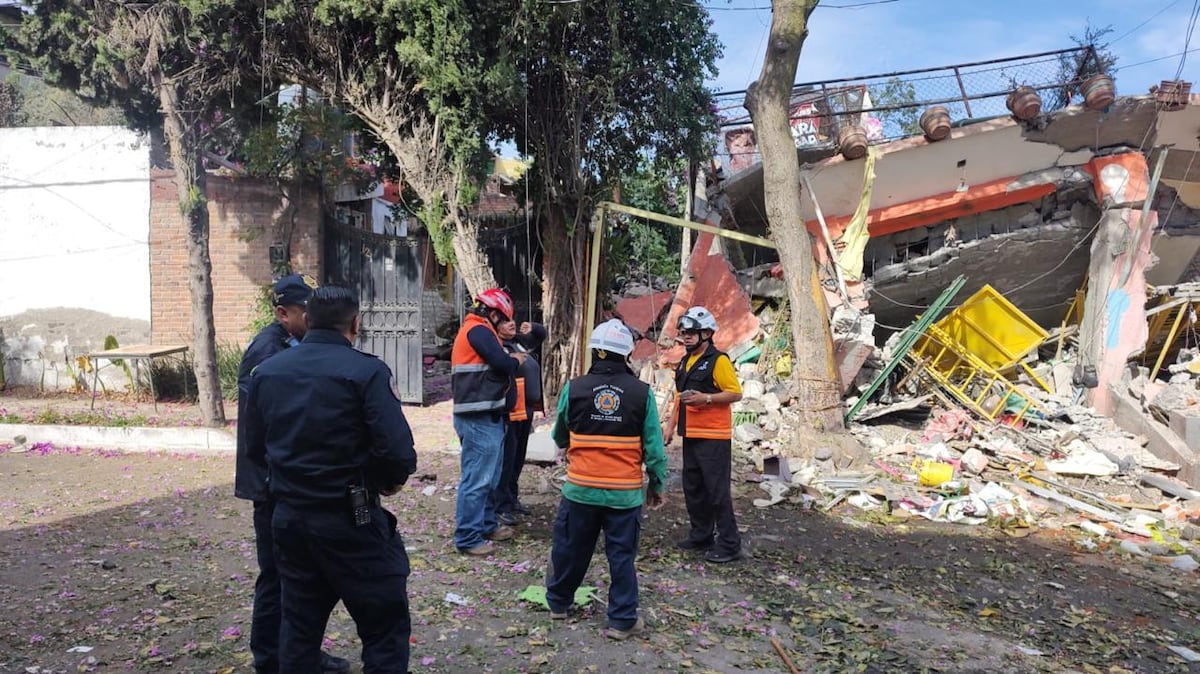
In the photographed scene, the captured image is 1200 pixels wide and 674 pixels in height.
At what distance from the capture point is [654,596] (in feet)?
14.9

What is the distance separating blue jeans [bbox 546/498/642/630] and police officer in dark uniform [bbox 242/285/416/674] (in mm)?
1191

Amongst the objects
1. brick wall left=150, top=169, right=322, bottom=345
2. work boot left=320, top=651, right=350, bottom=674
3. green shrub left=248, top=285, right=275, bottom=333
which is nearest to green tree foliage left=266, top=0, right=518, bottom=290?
brick wall left=150, top=169, right=322, bottom=345

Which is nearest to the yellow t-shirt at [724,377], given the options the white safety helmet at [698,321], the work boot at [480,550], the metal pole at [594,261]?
the white safety helmet at [698,321]

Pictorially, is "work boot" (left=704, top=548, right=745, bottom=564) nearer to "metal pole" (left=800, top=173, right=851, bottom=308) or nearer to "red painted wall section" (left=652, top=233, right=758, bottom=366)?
"metal pole" (left=800, top=173, right=851, bottom=308)

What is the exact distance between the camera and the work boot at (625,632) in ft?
12.8

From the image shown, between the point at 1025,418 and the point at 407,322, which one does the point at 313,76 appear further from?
the point at 1025,418

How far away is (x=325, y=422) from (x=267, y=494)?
0.76 metres

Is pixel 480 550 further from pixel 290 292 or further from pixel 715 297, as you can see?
pixel 715 297

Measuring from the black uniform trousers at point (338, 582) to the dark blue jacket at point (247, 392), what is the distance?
572 millimetres

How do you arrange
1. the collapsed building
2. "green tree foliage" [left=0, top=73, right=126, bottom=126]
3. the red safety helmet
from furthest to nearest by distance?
"green tree foliage" [left=0, top=73, right=126, bottom=126], the collapsed building, the red safety helmet

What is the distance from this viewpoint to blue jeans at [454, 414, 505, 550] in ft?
16.6

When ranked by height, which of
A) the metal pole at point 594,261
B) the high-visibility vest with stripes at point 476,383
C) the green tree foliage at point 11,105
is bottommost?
the high-visibility vest with stripes at point 476,383

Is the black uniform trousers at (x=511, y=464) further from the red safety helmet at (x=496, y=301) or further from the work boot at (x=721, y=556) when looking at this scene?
the work boot at (x=721, y=556)

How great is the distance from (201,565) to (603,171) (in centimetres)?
734
